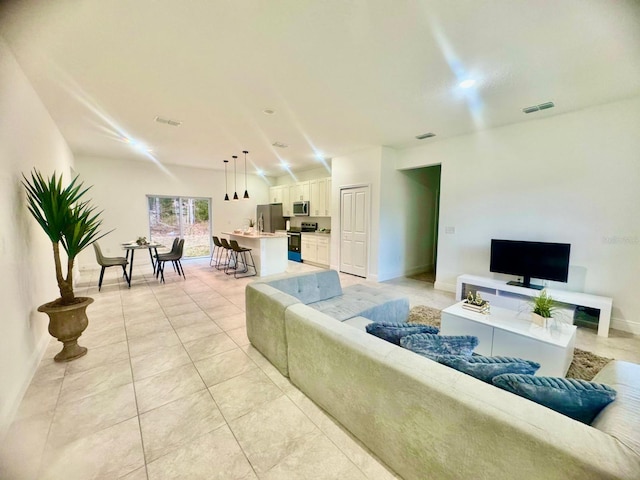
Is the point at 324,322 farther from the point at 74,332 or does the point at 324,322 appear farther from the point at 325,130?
the point at 325,130

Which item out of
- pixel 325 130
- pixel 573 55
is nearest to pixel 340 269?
pixel 325 130

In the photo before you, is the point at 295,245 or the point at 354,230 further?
the point at 295,245

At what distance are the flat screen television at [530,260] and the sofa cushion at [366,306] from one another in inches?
77.8

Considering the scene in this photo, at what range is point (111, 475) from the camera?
141 centimetres

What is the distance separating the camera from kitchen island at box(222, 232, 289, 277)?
586cm

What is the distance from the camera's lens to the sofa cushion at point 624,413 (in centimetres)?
A: 82

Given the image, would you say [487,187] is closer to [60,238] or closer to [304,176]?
[304,176]

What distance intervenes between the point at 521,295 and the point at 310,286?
3.02 meters

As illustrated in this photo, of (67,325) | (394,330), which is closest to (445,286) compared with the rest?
(394,330)

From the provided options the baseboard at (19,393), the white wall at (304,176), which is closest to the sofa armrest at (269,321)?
the baseboard at (19,393)

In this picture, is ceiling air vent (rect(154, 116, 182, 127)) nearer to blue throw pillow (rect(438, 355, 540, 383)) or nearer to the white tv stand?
blue throw pillow (rect(438, 355, 540, 383))

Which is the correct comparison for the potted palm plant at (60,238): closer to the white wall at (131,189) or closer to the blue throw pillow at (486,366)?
the blue throw pillow at (486,366)

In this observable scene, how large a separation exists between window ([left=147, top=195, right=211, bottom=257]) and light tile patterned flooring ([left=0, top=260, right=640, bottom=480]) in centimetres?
489

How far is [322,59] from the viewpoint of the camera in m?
2.41
